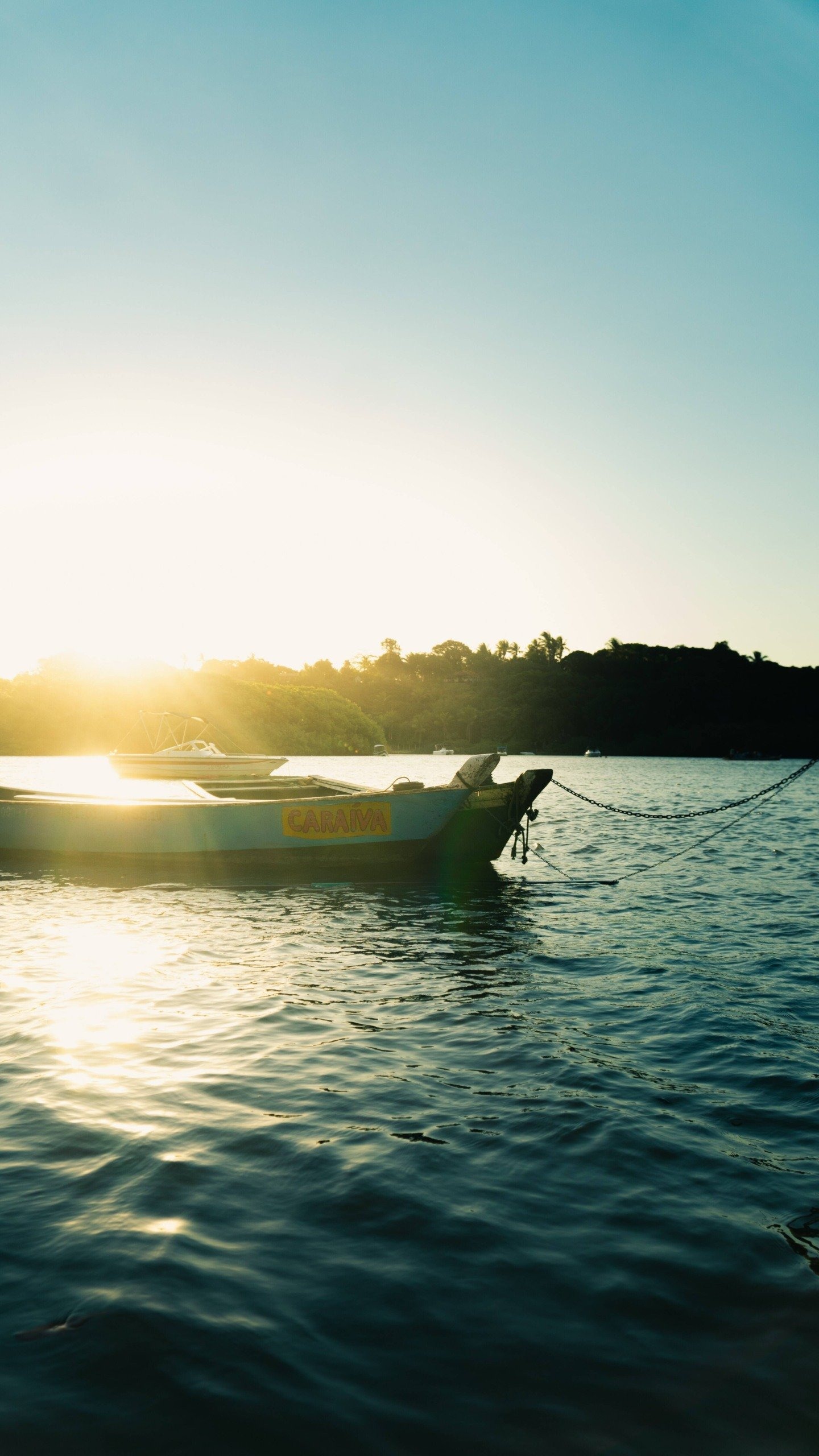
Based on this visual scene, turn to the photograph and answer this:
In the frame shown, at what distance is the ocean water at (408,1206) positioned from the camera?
3109mm

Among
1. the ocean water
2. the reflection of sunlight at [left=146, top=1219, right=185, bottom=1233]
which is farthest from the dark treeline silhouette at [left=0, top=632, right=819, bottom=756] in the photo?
the reflection of sunlight at [left=146, top=1219, right=185, bottom=1233]

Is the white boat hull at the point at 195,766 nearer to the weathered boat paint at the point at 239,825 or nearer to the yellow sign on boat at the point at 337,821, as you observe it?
the weathered boat paint at the point at 239,825

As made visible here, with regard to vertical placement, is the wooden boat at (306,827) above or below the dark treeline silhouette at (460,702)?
below

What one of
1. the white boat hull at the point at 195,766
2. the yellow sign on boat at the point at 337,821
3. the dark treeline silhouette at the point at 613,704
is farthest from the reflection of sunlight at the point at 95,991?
the dark treeline silhouette at the point at 613,704

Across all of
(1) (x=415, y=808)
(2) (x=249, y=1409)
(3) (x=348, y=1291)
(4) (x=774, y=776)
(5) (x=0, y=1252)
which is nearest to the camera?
(2) (x=249, y=1409)

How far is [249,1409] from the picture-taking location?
3.07 m

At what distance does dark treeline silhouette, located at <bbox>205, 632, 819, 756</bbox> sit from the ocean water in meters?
131

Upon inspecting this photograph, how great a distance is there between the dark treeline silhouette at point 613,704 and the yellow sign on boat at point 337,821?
122m

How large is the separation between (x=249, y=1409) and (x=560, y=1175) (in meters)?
2.26

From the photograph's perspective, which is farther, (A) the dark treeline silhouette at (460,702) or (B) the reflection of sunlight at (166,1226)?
(A) the dark treeline silhouette at (460,702)

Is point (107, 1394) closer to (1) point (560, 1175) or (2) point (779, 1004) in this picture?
(1) point (560, 1175)

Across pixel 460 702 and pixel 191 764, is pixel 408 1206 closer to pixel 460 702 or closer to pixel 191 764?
pixel 191 764

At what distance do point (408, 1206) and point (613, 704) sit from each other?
15236 cm

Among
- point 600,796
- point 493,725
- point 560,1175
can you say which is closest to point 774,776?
point 600,796
